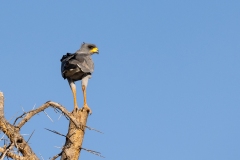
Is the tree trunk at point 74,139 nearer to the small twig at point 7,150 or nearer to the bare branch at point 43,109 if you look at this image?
the bare branch at point 43,109

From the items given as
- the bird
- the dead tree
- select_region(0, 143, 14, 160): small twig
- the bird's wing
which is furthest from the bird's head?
select_region(0, 143, 14, 160): small twig

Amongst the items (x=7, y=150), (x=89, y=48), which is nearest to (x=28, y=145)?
(x=7, y=150)

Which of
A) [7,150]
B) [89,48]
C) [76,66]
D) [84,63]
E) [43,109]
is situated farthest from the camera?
[89,48]

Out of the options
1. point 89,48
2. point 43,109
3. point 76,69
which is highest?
point 89,48

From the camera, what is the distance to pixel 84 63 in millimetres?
10219

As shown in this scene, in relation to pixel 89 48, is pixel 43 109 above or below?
below

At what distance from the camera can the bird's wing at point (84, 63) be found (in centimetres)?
1001

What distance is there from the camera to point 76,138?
749 centimetres

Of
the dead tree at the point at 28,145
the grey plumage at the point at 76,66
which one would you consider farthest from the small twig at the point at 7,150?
the grey plumage at the point at 76,66

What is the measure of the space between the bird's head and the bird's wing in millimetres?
938

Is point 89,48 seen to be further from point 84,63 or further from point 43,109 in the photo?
point 43,109

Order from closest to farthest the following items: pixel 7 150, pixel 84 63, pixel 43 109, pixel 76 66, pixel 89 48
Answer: pixel 7 150, pixel 43 109, pixel 76 66, pixel 84 63, pixel 89 48

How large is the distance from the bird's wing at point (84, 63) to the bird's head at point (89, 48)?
3.08 feet

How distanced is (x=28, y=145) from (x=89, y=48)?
5180mm
